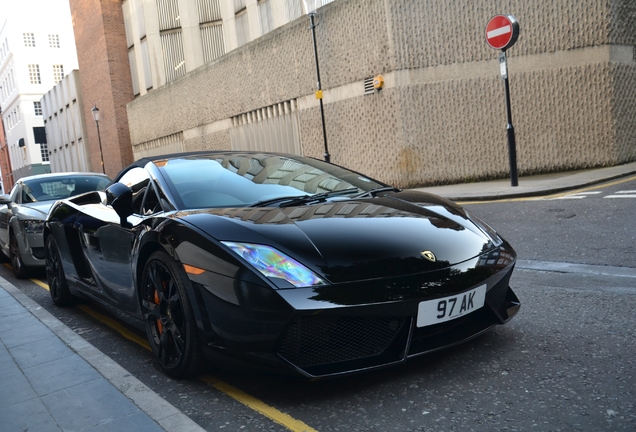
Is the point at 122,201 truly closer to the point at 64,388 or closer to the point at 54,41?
the point at 64,388

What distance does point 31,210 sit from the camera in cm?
773

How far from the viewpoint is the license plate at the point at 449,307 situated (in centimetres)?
278

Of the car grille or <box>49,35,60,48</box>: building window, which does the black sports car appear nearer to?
the car grille

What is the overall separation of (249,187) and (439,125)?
1218 cm

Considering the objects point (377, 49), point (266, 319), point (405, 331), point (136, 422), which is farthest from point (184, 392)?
point (377, 49)

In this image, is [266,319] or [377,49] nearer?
[266,319]

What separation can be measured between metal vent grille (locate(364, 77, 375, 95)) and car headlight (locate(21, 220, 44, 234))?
1066cm

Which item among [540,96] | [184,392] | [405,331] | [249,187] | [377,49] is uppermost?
[377,49]

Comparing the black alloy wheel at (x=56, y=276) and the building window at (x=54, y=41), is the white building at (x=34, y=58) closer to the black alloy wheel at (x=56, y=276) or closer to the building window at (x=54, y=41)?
the building window at (x=54, y=41)

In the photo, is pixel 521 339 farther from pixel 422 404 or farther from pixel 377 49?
pixel 377 49

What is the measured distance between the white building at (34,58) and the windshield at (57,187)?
63.5 metres

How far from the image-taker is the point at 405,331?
9.15 feet

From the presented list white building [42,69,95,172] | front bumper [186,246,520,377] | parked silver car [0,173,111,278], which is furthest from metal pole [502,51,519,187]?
white building [42,69,95,172]

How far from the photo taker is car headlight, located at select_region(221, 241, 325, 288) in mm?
2731
